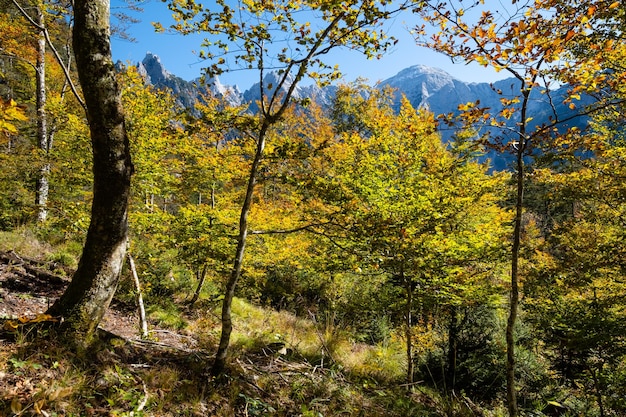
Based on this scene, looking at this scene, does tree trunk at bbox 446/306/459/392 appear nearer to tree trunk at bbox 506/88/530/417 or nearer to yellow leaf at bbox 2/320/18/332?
tree trunk at bbox 506/88/530/417

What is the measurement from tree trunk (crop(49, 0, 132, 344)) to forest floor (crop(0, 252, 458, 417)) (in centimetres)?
35

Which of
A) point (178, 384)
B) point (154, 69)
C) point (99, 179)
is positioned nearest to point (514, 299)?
point (178, 384)

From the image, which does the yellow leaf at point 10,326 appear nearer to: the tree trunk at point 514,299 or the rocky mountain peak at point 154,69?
the tree trunk at point 514,299

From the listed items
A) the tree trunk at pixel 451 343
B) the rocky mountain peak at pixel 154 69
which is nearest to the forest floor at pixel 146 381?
the tree trunk at pixel 451 343

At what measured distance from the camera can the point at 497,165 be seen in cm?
15138

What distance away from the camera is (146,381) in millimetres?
3381

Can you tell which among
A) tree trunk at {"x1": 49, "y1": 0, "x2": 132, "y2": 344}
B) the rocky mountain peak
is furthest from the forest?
the rocky mountain peak

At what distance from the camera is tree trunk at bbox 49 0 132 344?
302cm

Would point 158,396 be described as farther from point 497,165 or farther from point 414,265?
point 497,165

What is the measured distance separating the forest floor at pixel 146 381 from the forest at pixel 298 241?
1.1 inches

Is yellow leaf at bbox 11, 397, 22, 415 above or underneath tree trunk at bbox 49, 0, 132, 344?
underneath

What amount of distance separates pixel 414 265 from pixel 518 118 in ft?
9.00

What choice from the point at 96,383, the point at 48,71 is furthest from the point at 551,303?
the point at 48,71

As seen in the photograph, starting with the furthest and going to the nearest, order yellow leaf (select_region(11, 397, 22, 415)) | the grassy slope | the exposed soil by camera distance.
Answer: the exposed soil, the grassy slope, yellow leaf (select_region(11, 397, 22, 415))
